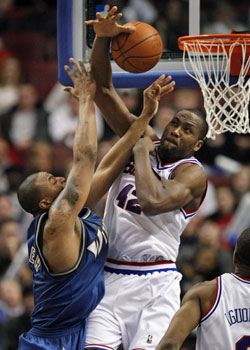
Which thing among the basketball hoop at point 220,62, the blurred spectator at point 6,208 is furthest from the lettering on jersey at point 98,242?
the blurred spectator at point 6,208

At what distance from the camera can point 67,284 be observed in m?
3.75

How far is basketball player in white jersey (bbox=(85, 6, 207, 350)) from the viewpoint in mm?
3900

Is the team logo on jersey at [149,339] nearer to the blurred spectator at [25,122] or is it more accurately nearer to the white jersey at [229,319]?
the white jersey at [229,319]

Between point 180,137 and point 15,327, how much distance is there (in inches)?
143

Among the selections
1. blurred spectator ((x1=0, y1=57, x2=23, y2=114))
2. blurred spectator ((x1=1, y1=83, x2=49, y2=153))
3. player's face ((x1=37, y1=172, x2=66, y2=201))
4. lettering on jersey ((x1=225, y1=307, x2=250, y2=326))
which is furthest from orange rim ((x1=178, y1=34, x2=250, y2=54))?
blurred spectator ((x1=0, y1=57, x2=23, y2=114))

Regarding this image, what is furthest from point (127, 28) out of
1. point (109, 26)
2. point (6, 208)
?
point (6, 208)

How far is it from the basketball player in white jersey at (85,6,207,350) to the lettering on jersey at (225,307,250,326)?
583mm

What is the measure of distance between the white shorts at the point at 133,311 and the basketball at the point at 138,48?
129cm

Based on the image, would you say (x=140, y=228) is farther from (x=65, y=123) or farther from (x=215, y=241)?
(x=65, y=123)

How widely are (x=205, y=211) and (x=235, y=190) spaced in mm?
413

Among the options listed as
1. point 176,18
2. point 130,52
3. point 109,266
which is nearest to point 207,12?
point 176,18

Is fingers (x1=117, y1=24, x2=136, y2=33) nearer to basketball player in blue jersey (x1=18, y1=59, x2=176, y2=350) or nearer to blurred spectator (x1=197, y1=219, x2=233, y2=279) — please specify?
basketball player in blue jersey (x1=18, y1=59, x2=176, y2=350)

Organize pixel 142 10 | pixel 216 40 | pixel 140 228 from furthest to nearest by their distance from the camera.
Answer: pixel 142 10 → pixel 216 40 → pixel 140 228

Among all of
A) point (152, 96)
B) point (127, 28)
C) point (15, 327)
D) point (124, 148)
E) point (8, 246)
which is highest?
point (127, 28)
